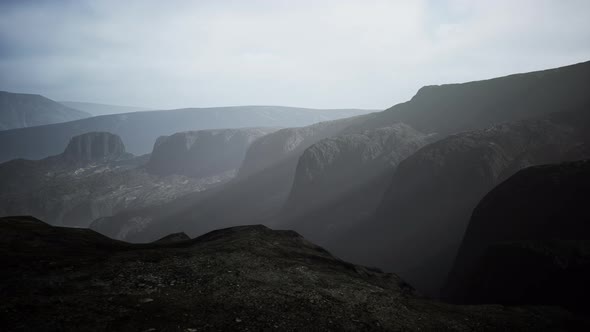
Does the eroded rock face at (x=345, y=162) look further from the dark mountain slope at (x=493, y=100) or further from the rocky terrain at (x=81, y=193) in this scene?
the rocky terrain at (x=81, y=193)

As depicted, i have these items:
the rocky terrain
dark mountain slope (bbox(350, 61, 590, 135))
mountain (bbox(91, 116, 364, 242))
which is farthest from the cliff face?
the rocky terrain

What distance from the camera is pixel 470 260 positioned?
38.5 m

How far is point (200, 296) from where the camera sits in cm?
1359

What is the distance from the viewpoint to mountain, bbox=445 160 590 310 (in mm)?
23094

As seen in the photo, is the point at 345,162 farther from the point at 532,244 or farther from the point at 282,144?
the point at 532,244

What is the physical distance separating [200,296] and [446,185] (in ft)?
198

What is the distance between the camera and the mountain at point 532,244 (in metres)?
23.1

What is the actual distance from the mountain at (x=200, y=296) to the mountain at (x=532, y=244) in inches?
209

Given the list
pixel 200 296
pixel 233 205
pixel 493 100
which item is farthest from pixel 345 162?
pixel 200 296

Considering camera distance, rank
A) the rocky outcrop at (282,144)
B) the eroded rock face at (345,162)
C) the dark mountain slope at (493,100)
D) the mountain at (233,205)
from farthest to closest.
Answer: the rocky outcrop at (282,144) < the mountain at (233,205) < the eroded rock face at (345,162) < the dark mountain slope at (493,100)

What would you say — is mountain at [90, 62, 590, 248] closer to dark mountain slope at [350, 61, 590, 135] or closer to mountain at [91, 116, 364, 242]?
dark mountain slope at [350, 61, 590, 135]

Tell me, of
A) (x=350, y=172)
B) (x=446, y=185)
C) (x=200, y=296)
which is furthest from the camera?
(x=350, y=172)

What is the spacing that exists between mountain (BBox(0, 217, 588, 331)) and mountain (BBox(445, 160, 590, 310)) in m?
5.30

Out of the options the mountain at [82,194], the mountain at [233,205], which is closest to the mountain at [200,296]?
the mountain at [233,205]
